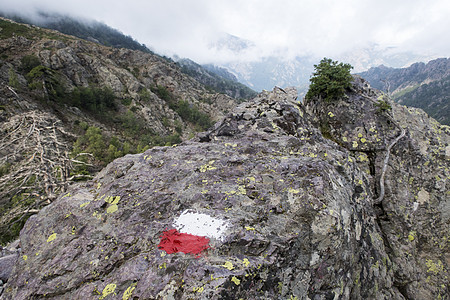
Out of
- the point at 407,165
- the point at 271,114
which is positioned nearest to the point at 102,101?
the point at 271,114

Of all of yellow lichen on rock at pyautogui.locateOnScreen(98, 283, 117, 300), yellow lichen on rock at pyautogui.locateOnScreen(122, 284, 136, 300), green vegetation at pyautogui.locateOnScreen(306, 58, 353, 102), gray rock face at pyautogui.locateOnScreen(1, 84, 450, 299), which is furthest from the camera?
green vegetation at pyautogui.locateOnScreen(306, 58, 353, 102)

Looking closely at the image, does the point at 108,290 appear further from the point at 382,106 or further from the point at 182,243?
the point at 382,106

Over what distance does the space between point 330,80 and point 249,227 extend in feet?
35.2

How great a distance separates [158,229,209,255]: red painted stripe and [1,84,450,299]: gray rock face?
0.09 m

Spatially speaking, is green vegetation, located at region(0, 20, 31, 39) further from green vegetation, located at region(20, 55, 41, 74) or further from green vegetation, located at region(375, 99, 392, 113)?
green vegetation, located at region(375, 99, 392, 113)

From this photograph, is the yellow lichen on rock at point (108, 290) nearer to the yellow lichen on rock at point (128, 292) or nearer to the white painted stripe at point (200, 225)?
the yellow lichen on rock at point (128, 292)

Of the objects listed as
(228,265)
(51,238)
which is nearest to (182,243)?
(228,265)

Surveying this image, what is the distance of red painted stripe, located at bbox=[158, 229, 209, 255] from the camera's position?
4152mm

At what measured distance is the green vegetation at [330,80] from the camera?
11250 millimetres

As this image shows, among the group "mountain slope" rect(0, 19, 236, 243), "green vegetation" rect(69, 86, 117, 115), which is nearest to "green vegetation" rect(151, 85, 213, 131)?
"mountain slope" rect(0, 19, 236, 243)

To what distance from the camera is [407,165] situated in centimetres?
948

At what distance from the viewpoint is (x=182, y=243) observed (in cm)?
428

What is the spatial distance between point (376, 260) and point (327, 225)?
3.54 meters

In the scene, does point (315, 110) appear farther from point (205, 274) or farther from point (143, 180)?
point (205, 274)
